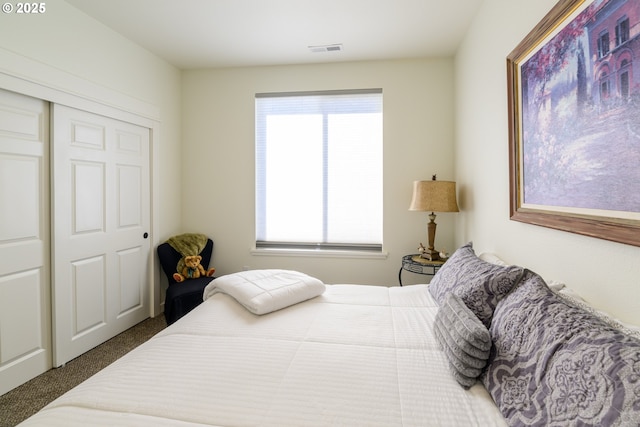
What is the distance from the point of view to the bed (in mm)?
879

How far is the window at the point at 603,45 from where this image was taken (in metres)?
1.02

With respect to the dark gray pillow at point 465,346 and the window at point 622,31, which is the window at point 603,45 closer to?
the window at point 622,31

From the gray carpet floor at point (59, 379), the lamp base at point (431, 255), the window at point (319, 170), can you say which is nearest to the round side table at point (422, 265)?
the lamp base at point (431, 255)

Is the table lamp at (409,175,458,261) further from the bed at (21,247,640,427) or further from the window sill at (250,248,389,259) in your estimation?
the bed at (21,247,640,427)

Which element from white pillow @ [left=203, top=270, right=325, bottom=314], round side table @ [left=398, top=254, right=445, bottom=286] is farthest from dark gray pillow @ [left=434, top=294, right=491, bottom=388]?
round side table @ [left=398, top=254, right=445, bottom=286]

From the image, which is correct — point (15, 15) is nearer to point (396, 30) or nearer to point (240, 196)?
point (240, 196)

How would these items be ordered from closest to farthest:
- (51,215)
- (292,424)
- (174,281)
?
(292,424) → (51,215) → (174,281)

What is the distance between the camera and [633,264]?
3.16 feet

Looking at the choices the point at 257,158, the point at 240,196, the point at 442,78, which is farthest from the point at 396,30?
the point at 240,196

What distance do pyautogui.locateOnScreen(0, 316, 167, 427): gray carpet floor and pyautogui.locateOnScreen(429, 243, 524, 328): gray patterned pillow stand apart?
2.44 metres

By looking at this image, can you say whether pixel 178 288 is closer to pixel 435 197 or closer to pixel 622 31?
pixel 435 197

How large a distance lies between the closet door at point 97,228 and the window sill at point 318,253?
1.17 metres

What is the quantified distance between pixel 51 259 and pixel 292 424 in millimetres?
2299

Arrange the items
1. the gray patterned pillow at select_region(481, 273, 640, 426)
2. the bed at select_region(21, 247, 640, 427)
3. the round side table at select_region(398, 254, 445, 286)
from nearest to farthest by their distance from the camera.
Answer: the gray patterned pillow at select_region(481, 273, 640, 426)
the bed at select_region(21, 247, 640, 427)
the round side table at select_region(398, 254, 445, 286)
